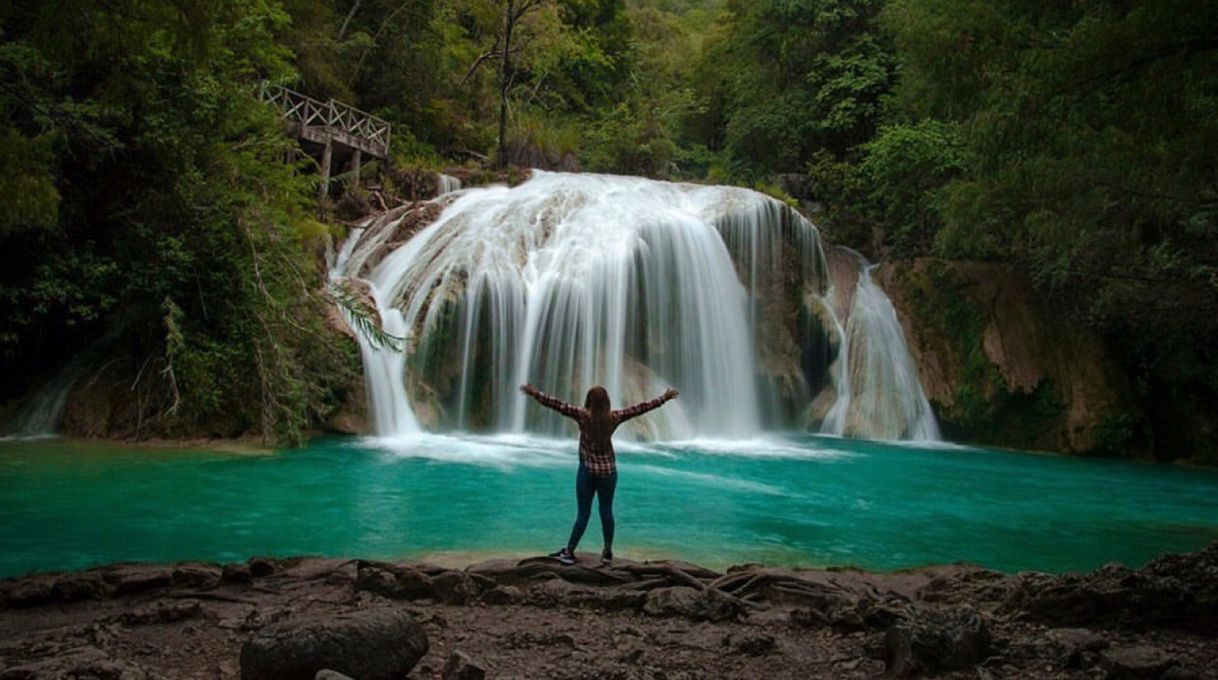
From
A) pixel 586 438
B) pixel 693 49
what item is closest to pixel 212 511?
pixel 586 438

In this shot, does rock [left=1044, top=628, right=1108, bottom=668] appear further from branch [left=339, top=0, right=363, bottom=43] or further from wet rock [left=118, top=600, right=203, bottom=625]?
branch [left=339, top=0, right=363, bottom=43]

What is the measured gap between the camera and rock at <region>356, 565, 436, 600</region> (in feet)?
17.3

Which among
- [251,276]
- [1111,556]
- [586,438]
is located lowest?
[1111,556]

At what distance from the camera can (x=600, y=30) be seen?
3622cm

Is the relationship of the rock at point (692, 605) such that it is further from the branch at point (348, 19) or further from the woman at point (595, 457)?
the branch at point (348, 19)

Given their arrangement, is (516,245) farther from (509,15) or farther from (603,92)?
(603,92)

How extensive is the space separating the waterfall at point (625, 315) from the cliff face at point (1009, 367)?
0.70 metres

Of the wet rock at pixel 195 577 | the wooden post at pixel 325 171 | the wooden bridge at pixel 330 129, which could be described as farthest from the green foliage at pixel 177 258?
the wet rock at pixel 195 577

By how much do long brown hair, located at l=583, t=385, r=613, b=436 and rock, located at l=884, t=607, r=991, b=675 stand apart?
2409 millimetres

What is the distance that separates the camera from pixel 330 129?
843 inches

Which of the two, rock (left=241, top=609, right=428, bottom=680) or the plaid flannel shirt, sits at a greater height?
the plaid flannel shirt

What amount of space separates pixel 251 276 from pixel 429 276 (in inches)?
172

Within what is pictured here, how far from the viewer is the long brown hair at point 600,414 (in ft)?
19.7

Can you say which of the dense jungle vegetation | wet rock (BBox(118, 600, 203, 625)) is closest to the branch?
the dense jungle vegetation
